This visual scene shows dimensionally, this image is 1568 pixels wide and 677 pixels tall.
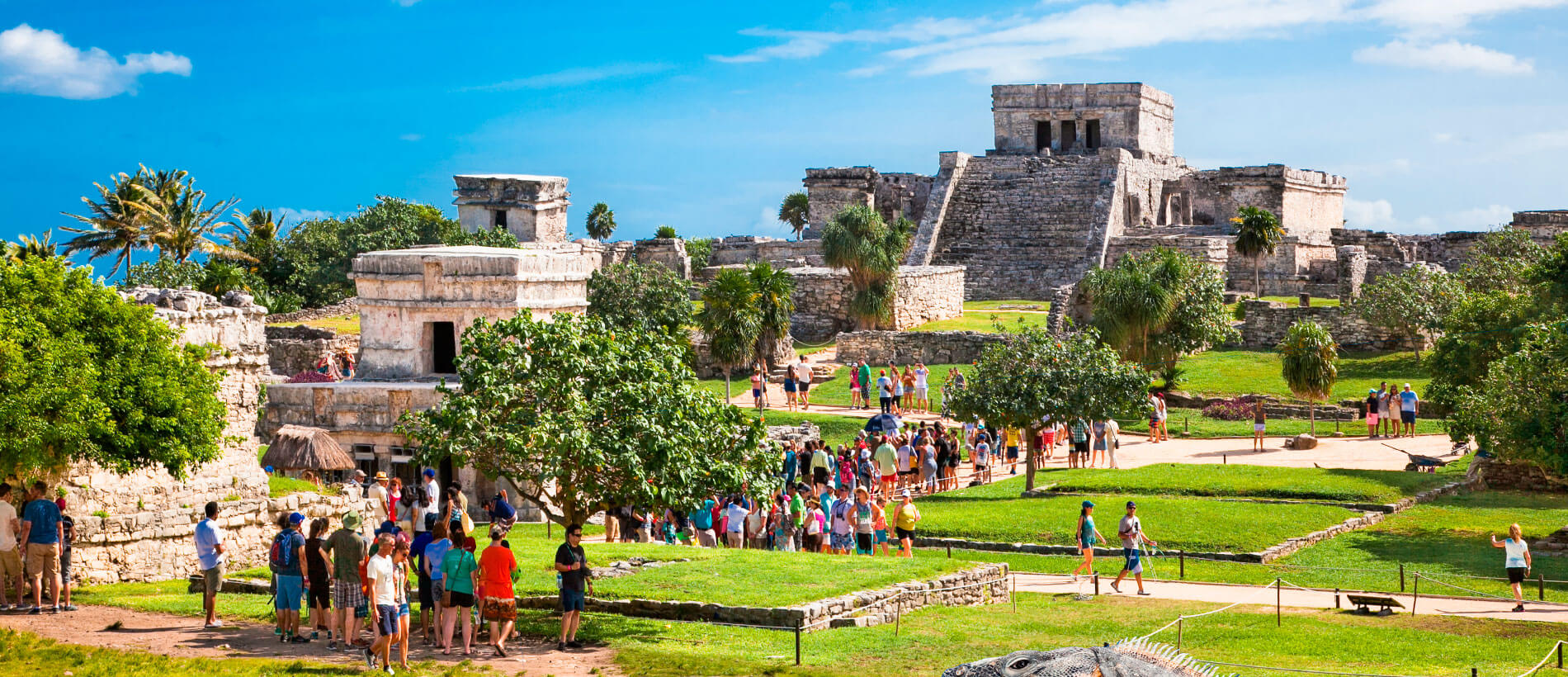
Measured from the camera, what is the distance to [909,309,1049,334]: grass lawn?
41906 millimetres

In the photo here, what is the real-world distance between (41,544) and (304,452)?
23.3ft

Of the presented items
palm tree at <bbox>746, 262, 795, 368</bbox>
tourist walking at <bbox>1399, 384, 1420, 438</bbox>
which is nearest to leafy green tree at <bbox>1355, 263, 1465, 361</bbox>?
tourist walking at <bbox>1399, 384, 1420, 438</bbox>

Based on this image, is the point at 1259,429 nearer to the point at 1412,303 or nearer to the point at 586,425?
the point at 1412,303

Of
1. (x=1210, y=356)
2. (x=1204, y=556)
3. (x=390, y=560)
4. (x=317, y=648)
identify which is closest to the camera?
(x=390, y=560)

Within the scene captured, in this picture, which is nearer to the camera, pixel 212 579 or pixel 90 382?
pixel 212 579

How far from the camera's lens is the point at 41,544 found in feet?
50.9

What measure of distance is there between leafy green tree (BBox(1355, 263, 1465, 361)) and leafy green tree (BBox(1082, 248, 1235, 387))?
3.68m

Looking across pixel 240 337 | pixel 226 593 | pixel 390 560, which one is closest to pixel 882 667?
pixel 390 560

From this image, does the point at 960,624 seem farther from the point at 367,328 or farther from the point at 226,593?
the point at 367,328

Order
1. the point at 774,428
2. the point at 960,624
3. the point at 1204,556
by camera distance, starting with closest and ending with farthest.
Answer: the point at 960,624 → the point at 1204,556 → the point at 774,428

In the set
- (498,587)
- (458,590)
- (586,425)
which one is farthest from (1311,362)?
(458,590)

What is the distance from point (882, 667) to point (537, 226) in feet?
135

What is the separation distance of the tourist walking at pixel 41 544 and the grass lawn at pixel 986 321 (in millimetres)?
27535

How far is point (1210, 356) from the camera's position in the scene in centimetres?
→ 3950
